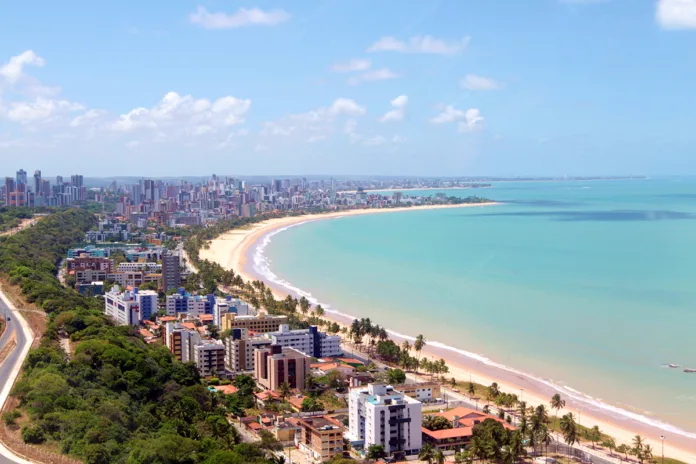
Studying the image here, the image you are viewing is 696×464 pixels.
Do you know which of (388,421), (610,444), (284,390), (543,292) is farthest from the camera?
(543,292)

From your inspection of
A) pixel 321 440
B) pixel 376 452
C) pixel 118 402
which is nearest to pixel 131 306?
pixel 118 402

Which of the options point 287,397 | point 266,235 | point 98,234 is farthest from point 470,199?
point 287,397

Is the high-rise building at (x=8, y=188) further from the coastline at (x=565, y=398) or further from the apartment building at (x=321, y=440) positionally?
the apartment building at (x=321, y=440)

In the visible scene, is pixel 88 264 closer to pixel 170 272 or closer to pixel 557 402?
pixel 170 272

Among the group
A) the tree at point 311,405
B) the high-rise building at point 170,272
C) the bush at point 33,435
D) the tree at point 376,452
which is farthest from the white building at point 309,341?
the high-rise building at point 170,272

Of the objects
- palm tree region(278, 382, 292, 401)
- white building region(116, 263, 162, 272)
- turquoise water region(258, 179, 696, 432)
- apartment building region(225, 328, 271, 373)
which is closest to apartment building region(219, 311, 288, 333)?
apartment building region(225, 328, 271, 373)

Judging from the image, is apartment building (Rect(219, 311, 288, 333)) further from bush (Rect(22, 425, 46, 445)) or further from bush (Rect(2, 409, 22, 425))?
bush (Rect(22, 425, 46, 445))

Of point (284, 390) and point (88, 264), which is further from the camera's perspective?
point (88, 264)
